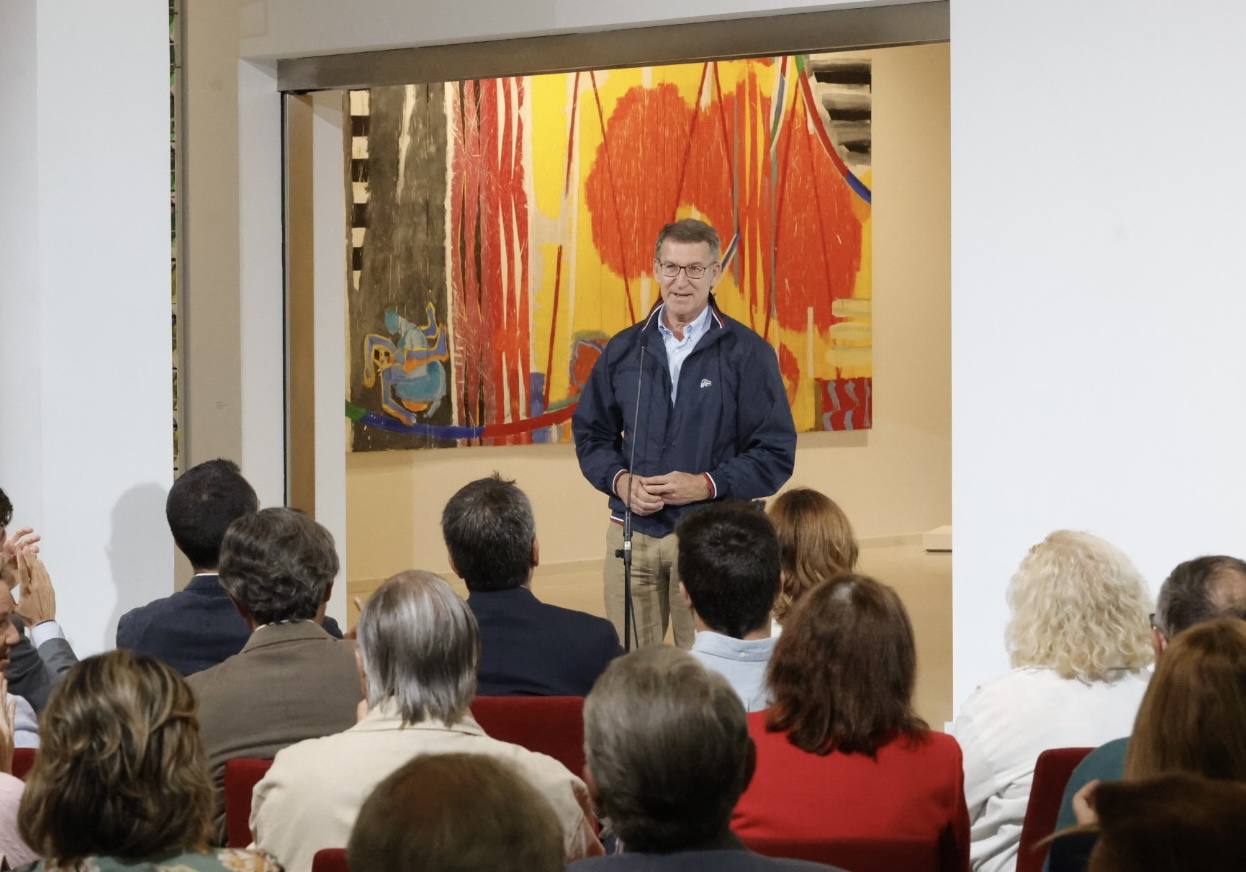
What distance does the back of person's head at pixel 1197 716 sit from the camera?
5.98 ft

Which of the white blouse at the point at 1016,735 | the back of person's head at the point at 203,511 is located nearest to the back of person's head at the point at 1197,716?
the white blouse at the point at 1016,735

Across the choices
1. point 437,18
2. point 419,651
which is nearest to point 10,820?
point 419,651

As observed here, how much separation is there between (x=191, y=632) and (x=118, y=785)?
1.65 metres

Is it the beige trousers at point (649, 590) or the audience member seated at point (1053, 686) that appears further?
the beige trousers at point (649, 590)

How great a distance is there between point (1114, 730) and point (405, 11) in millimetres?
4028

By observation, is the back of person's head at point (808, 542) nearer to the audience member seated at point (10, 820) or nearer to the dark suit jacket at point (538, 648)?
the dark suit jacket at point (538, 648)

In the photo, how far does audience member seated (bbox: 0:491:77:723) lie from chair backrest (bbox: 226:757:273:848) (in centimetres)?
76

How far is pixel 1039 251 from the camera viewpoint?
4.90 meters

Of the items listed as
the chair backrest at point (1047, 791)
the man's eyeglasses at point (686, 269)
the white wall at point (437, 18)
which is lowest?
the chair backrest at point (1047, 791)

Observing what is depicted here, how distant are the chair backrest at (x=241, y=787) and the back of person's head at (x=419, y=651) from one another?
205 millimetres

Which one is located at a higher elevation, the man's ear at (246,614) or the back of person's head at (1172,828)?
the back of person's head at (1172,828)

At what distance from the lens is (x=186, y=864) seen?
6.04 feet

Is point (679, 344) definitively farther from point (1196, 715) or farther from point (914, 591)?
point (914, 591)

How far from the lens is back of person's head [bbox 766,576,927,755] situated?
94.0 inches
